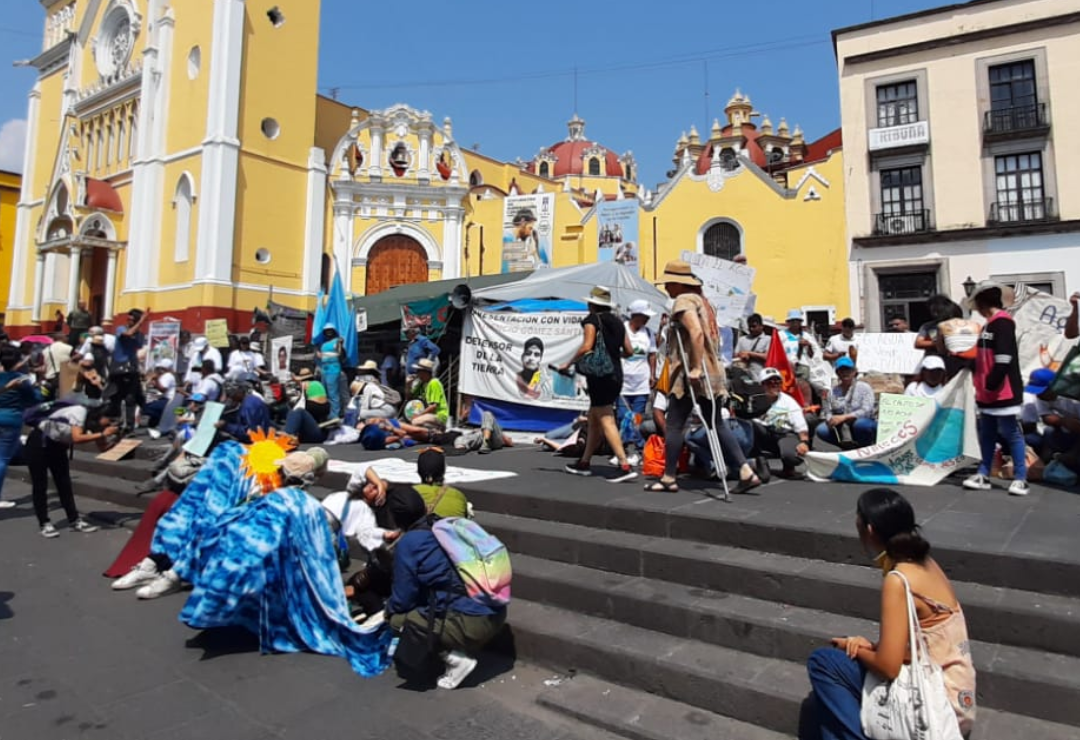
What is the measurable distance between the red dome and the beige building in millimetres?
31889

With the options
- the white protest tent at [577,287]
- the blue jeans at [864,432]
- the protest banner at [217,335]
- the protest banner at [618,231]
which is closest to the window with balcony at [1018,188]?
the protest banner at [618,231]

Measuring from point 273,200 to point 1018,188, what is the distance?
2419 cm

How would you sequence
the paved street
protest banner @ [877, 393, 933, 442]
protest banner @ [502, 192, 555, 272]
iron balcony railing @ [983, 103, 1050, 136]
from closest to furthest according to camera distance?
the paved street
protest banner @ [877, 393, 933, 442]
iron balcony railing @ [983, 103, 1050, 136]
protest banner @ [502, 192, 555, 272]

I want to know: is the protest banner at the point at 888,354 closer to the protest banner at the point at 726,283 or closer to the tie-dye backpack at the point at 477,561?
the protest banner at the point at 726,283

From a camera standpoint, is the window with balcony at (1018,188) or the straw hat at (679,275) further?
the window with balcony at (1018,188)

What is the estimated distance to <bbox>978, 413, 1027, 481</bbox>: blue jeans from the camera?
5111 millimetres

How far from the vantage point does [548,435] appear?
922 cm

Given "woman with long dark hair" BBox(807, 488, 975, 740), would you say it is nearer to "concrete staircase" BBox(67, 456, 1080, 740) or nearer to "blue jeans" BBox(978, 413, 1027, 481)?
"concrete staircase" BBox(67, 456, 1080, 740)

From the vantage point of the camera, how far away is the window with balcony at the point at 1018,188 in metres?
19.2

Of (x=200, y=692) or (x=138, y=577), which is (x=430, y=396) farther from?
(x=200, y=692)

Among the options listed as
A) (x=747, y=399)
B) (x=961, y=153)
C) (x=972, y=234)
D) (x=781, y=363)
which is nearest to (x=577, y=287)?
(x=781, y=363)

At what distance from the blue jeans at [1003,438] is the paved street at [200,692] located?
4.10m

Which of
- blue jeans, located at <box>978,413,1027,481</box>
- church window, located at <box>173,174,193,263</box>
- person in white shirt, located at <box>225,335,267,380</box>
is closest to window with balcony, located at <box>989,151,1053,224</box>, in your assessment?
blue jeans, located at <box>978,413,1027,481</box>

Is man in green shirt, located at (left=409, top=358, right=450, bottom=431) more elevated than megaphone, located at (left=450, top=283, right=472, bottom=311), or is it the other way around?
megaphone, located at (left=450, top=283, right=472, bottom=311)
